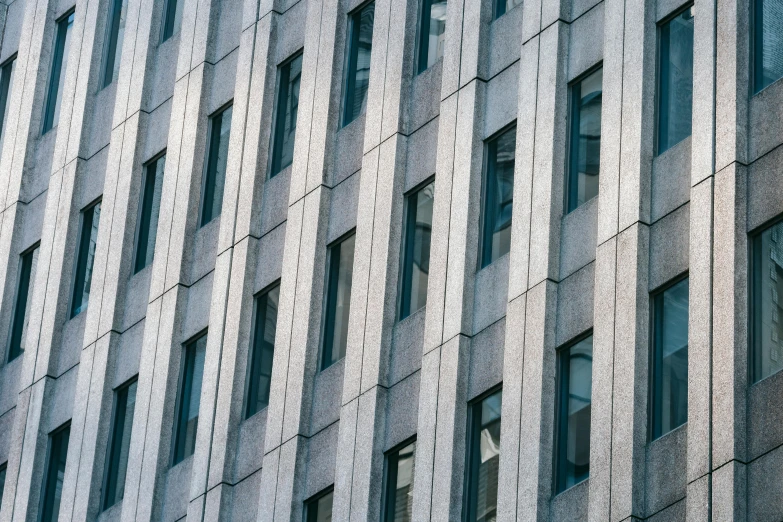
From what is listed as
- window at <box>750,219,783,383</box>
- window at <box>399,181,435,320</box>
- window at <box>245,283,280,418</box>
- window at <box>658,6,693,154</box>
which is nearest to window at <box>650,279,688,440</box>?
window at <box>750,219,783,383</box>

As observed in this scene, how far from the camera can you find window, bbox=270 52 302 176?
3953 cm

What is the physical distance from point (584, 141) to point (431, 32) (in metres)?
5.72

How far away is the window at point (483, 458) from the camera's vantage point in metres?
31.4

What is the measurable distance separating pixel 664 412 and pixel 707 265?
2257 mm

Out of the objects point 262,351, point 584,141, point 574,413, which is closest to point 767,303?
point 574,413

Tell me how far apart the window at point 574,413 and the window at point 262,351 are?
310 inches

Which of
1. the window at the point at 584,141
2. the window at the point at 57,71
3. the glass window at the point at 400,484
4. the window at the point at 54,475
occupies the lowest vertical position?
the window at the point at 54,475

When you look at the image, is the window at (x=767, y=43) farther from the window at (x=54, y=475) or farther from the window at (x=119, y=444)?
the window at (x=54, y=475)

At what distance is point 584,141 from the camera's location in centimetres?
3272

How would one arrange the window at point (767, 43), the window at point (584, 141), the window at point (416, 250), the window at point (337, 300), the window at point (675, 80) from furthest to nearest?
the window at point (337, 300) → the window at point (416, 250) → the window at point (584, 141) → the window at point (675, 80) → the window at point (767, 43)

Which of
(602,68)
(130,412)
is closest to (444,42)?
(602,68)

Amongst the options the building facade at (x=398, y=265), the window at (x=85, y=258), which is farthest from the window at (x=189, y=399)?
the window at (x=85, y=258)

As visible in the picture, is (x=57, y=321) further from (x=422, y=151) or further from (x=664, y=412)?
(x=664, y=412)

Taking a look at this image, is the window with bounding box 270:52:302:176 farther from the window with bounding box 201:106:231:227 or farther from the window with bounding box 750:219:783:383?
the window with bounding box 750:219:783:383
